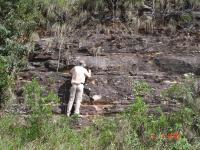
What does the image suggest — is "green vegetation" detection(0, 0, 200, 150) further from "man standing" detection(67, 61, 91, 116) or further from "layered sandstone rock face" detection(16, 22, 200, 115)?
"man standing" detection(67, 61, 91, 116)

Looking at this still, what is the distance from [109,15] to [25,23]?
7.93 ft

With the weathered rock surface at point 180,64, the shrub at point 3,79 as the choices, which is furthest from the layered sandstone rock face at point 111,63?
the shrub at point 3,79

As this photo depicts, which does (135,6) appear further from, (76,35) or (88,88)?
(88,88)

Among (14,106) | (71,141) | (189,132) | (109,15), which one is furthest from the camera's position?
(109,15)

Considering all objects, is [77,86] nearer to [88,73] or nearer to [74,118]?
[88,73]

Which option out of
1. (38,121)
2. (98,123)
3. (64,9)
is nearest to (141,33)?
(64,9)

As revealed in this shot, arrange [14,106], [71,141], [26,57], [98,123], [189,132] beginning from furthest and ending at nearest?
[26,57], [14,106], [98,123], [189,132], [71,141]

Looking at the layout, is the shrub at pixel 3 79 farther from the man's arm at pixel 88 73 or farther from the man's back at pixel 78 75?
the man's arm at pixel 88 73

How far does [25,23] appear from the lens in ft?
46.9
